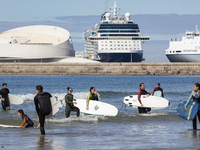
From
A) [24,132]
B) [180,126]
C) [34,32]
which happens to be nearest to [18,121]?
[24,132]

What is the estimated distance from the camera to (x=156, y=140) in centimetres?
984

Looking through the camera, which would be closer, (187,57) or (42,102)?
(42,102)

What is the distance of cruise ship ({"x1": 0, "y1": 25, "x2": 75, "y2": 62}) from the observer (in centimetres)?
10419

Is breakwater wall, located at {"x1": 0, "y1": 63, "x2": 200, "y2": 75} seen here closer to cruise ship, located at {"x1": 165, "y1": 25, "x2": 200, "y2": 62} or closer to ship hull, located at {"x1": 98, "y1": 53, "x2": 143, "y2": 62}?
cruise ship, located at {"x1": 165, "y1": 25, "x2": 200, "y2": 62}

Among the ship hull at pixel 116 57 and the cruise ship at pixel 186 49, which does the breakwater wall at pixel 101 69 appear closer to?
the cruise ship at pixel 186 49

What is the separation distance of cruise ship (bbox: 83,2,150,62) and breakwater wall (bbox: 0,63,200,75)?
20.0 m

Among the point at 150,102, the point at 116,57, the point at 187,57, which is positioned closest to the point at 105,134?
the point at 150,102

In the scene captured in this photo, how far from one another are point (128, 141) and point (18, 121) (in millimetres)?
5894

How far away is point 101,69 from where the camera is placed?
268 feet

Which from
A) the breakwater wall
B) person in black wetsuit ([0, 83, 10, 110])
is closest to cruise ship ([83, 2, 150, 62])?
the breakwater wall

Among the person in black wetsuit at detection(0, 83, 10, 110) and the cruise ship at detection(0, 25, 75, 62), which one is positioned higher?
the cruise ship at detection(0, 25, 75, 62)

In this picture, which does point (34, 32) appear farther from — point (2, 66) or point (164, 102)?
point (164, 102)

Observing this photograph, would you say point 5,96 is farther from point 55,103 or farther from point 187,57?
point 187,57

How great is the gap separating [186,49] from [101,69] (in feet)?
89.6
